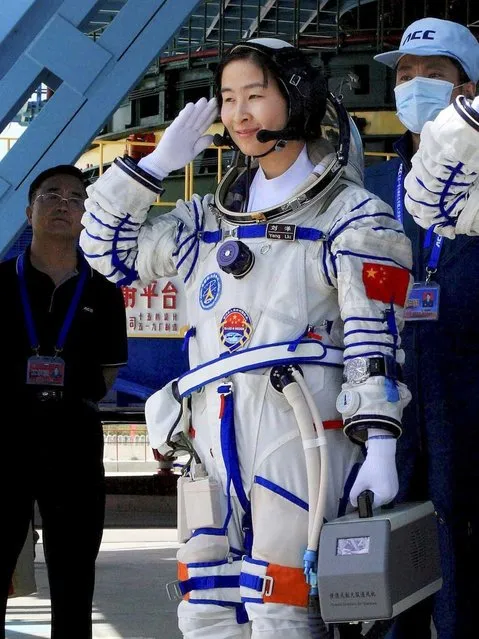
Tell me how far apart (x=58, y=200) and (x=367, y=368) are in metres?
1.91

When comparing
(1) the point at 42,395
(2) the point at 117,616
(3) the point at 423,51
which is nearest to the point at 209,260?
(3) the point at 423,51

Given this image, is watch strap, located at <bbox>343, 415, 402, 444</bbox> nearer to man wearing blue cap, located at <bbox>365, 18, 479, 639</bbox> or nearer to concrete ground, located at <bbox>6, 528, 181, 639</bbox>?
man wearing blue cap, located at <bbox>365, 18, 479, 639</bbox>

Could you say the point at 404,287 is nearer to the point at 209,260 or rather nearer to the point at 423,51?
the point at 209,260

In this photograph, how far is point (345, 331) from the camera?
299 centimetres

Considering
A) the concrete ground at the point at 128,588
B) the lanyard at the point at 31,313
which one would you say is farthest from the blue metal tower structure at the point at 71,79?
the concrete ground at the point at 128,588

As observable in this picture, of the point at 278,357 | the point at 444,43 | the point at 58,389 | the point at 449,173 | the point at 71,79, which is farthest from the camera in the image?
the point at 71,79

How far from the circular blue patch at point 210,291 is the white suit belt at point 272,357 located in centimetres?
15

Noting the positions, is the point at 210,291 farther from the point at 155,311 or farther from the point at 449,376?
the point at 155,311

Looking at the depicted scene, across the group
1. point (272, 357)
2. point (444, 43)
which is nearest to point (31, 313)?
point (272, 357)

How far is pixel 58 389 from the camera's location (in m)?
4.32

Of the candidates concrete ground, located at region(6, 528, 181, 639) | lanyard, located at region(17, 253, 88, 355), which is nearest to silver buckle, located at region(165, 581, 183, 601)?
lanyard, located at region(17, 253, 88, 355)

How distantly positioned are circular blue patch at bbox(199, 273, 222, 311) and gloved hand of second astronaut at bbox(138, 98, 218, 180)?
1.00 ft

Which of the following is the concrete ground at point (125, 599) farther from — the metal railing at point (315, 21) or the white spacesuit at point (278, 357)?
the metal railing at point (315, 21)

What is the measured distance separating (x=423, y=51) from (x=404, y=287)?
758 mm
